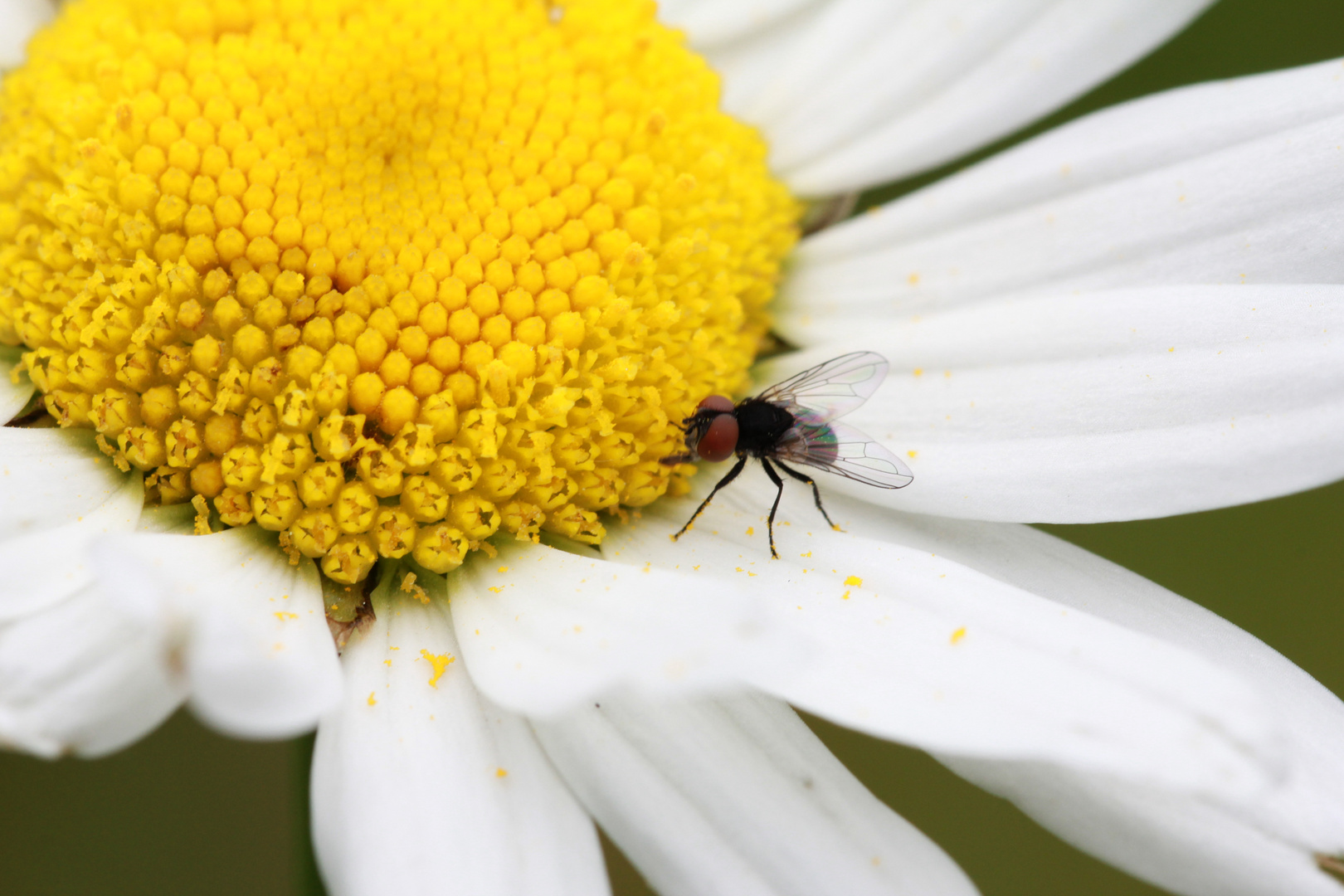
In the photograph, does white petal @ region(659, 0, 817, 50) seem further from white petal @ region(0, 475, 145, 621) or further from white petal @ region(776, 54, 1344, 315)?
white petal @ region(0, 475, 145, 621)

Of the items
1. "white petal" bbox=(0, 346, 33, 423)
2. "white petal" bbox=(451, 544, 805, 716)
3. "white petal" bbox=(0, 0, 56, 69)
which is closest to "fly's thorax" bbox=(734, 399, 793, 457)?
"white petal" bbox=(451, 544, 805, 716)

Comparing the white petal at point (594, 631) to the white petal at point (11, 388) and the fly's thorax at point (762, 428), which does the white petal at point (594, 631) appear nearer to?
the fly's thorax at point (762, 428)

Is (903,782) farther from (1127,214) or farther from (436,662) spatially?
(436,662)

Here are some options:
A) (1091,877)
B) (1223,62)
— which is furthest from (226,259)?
(1223,62)

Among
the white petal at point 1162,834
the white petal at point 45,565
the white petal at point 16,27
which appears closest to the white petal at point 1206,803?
the white petal at point 1162,834

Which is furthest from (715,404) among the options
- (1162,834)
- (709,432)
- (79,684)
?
(79,684)
